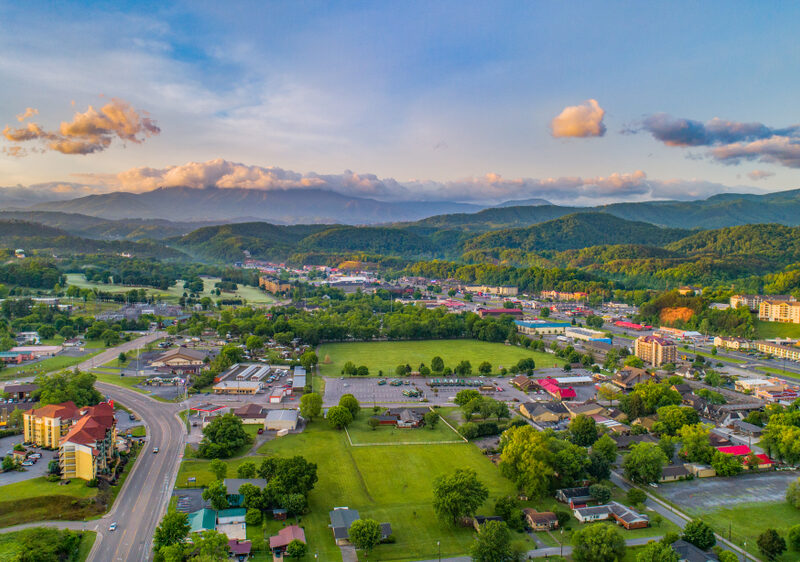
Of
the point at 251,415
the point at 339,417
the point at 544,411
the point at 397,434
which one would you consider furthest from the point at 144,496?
the point at 544,411

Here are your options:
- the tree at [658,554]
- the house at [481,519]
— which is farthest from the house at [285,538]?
the tree at [658,554]

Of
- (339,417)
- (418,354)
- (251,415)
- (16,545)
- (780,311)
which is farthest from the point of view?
(780,311)

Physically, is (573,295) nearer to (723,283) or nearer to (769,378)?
(723,283)

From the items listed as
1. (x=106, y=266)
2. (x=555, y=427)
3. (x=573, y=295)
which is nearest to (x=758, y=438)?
(x=555, y=427)

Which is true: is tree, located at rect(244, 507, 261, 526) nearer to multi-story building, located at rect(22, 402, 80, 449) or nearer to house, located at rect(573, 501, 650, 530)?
house, located at rect(573, 501, 650, 530)

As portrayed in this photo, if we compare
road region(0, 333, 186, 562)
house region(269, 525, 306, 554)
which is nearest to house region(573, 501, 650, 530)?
house region(269, 525, 306, 554)

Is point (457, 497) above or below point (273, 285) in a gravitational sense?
below

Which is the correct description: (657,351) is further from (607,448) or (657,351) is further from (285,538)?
(285,538)
